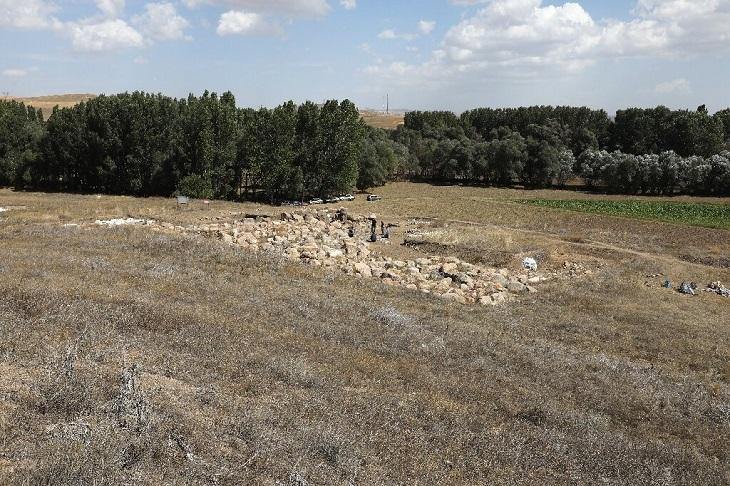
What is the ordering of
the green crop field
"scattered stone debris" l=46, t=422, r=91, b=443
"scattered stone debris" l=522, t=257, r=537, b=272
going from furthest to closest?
the green crop field, "scattered stone debris" l=522, t=257, r=537, b=272, "scattered stone debris" l=46, t=422, r=91, b=443

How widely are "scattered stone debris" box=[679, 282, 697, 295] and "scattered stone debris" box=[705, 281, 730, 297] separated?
93cm

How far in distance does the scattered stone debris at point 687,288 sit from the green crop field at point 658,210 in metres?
29.7

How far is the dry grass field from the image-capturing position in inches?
309

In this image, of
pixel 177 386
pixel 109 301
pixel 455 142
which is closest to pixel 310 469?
pixel 177 386

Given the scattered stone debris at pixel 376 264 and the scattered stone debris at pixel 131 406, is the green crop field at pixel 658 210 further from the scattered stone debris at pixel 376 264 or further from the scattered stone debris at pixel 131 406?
the scattered stone debris at pixel 131 406

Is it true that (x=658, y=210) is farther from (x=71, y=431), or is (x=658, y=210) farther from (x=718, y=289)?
(x=71, y=431)

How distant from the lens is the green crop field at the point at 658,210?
60500 millimetres

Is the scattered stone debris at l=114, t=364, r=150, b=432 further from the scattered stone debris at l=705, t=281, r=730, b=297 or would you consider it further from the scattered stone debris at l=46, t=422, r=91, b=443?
the scattered stone debris at l=705, t=281, r=730, b=297

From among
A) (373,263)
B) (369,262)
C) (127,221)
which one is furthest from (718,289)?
(127,221)

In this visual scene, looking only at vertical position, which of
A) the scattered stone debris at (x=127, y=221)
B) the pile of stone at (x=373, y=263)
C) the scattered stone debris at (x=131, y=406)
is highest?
the scattered stone debris at (x=127, y=221)

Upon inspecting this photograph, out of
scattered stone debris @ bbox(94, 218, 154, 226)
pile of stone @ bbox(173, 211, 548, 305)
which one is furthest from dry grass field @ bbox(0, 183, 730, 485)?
scattered stone debris @ bbox(94, 218, 154, 226)

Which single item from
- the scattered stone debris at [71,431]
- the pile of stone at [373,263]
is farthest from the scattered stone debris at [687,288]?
the scattered stone debris at [71,431]

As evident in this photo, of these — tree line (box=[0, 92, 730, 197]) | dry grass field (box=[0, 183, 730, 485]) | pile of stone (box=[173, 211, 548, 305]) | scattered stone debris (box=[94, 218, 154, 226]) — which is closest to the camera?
dry grass field (box=[0, 183, 730, 485])

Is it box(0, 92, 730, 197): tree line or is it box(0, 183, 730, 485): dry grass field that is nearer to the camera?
box(0, 183, 730, 485): dry grass field
